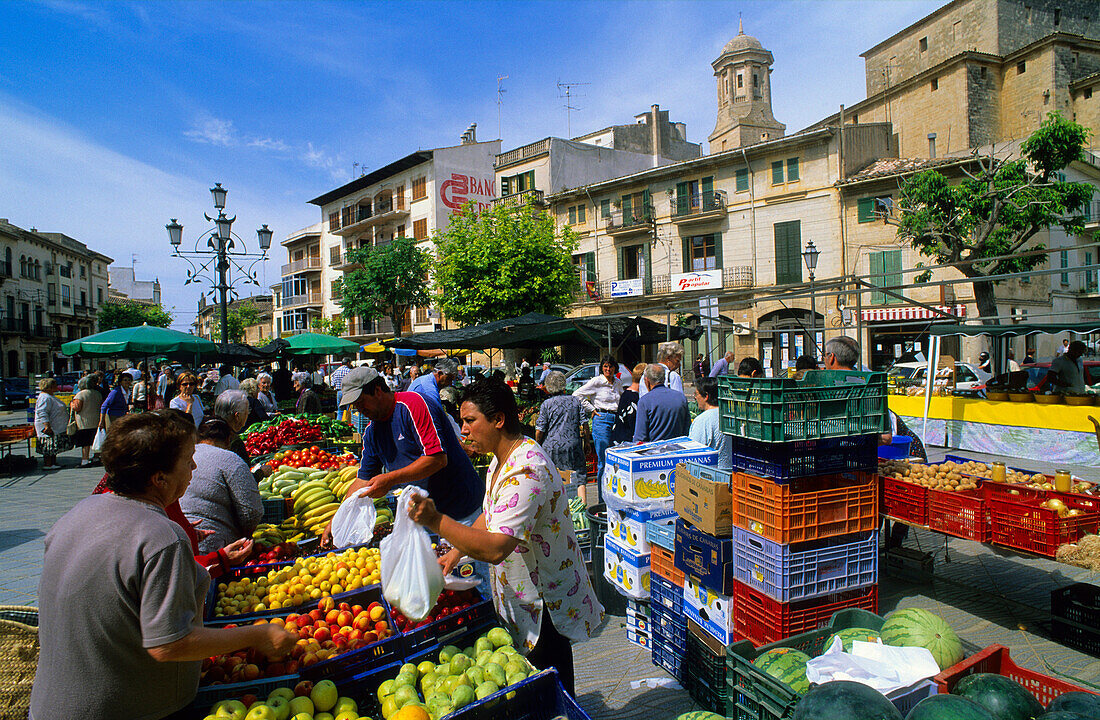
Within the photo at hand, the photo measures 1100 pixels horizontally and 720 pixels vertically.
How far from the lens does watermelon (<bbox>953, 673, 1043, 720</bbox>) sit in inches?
78.4

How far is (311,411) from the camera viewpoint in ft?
36.9

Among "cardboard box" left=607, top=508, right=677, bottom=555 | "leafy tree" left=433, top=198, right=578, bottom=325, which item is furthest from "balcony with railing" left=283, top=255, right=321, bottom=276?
"cardboard box" left=607, top=508, right=677, bottom=555

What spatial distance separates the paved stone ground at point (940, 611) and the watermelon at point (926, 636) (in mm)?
373

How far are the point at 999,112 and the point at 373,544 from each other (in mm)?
40034

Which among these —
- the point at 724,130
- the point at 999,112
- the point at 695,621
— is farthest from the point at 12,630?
the point at 724,130

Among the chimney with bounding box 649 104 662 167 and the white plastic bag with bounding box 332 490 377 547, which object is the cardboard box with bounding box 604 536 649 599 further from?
the chimney with bounding box 649 104 662 167

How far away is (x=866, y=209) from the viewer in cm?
2450

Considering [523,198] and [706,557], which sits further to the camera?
[523,198]

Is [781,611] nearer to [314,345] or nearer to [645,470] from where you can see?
[645,470]

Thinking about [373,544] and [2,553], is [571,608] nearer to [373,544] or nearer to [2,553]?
[373,544]

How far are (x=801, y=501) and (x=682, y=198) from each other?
28692 mm

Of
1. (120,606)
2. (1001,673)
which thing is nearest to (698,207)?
(1001,673)

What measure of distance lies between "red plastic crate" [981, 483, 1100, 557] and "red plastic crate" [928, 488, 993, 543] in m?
0.04

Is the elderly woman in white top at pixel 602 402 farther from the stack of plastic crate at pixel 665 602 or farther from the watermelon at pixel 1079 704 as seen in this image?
the watermelon at pixel 1079 704
